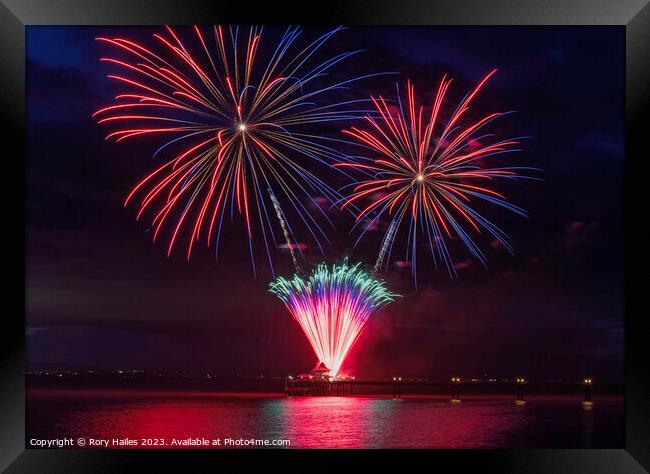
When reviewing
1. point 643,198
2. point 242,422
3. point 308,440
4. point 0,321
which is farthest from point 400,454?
point 242,422

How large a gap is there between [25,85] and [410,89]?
10.2 meters

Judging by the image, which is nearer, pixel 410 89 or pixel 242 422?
pixel 410 89

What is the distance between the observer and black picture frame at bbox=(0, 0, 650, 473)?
11328 mm

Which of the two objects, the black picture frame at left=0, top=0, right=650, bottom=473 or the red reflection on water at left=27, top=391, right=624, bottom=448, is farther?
the red reflection on water at left=27, top=391, right=624, bottom=448

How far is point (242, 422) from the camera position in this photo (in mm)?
31250

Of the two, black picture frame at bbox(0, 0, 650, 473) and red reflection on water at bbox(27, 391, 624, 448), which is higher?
black picture frame at bbox(0, 0, 650, 473)
